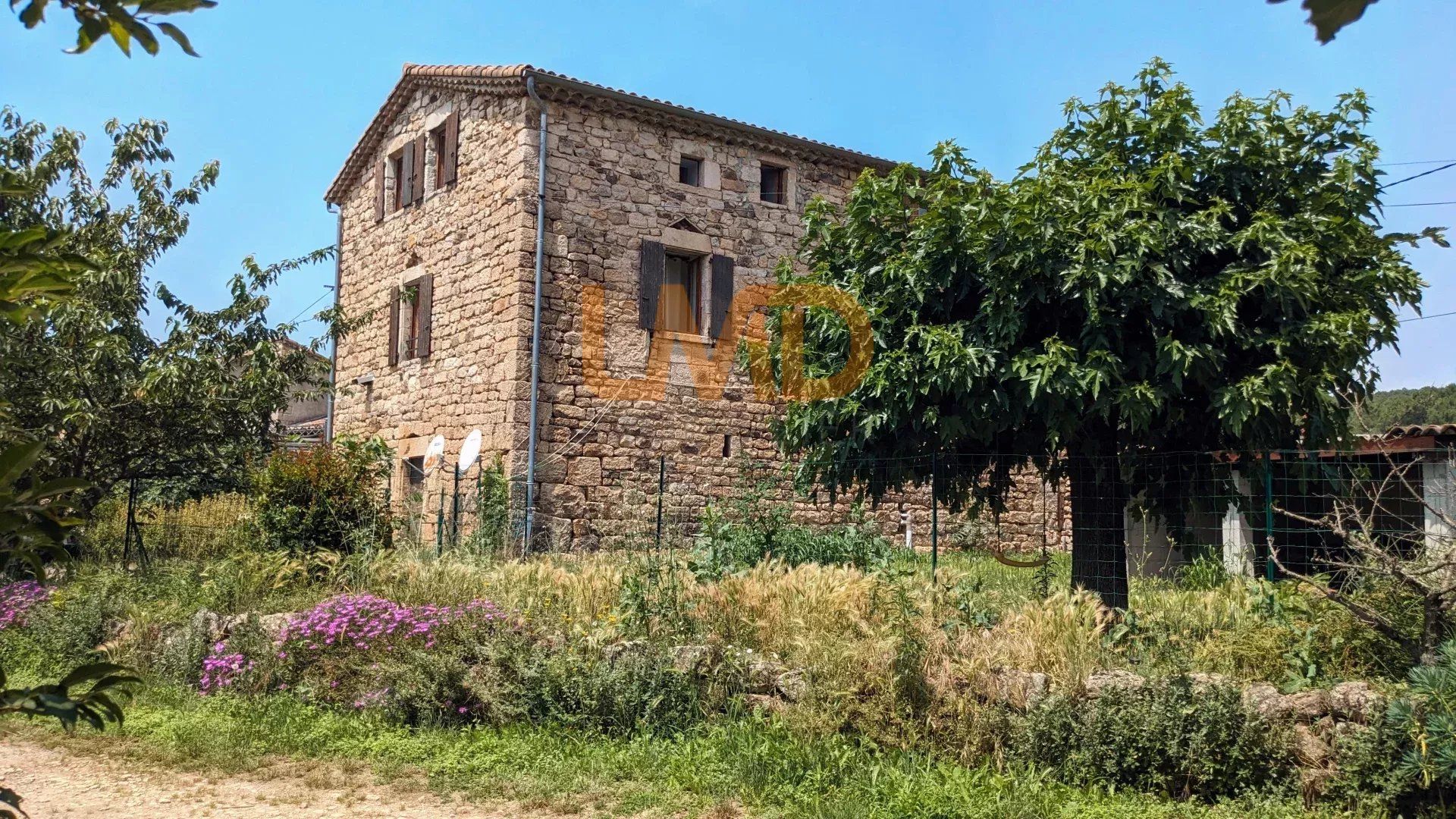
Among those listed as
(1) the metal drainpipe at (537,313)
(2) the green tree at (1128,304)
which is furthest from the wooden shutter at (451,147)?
(2) the green tree at (1128,304)

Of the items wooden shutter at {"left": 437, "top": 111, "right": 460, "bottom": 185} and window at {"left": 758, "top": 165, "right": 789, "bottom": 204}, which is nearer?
wooden shutter at {"left": 437, "top": 111, "right": 460, "bottom": 185}

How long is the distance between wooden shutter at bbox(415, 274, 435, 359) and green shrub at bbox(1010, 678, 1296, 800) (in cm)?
1230

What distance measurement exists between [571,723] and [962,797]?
2358 mm

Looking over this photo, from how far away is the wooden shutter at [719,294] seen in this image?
15266mm

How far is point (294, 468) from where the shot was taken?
10844 mm

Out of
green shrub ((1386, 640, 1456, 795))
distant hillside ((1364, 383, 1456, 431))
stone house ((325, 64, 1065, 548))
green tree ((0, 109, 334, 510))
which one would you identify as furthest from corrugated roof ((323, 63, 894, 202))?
distant hillside ((1364, 383, 1456, 431))

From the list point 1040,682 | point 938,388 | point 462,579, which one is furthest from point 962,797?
point 462,579

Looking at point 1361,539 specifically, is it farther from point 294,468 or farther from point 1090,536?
point 294,468

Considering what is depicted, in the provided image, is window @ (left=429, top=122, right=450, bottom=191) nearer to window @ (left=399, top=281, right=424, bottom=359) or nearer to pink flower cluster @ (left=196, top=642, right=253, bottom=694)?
window @ (left=399, top=281, right=424, bottom=359)

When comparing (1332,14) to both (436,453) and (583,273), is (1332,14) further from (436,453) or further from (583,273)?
(436,453)

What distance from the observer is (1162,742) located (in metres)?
5.17

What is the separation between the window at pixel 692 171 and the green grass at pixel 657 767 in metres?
10.2

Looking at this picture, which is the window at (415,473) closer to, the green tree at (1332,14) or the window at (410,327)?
the window at (410,327)

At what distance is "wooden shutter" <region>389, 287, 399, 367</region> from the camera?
16844 millimetres
